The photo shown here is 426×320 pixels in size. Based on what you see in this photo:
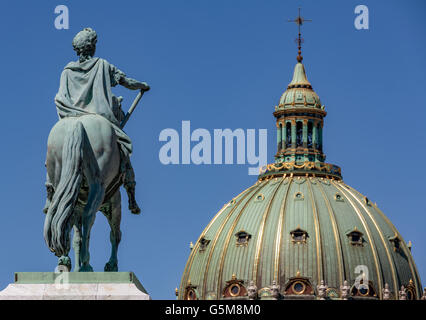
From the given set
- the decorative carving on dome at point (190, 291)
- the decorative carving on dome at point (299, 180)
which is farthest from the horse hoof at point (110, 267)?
the decorative carving on dome at point (299, 180)

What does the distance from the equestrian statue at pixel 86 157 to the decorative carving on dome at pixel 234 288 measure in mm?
137286

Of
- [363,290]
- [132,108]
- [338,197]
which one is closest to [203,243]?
[338,197]

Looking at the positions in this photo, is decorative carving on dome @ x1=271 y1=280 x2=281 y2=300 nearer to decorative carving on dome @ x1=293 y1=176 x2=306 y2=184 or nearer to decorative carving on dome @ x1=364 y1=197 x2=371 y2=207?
decorative carving on dome @ x1=364 y1=197 x2=371 y2=207

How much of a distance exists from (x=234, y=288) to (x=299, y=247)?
8.02 metres

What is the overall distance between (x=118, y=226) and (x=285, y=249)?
462ft

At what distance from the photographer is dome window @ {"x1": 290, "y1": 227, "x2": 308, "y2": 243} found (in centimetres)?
16656

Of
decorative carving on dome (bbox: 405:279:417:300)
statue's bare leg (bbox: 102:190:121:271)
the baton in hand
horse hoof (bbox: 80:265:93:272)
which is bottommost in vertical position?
horse hoof (bbox: 80:265:93:272)

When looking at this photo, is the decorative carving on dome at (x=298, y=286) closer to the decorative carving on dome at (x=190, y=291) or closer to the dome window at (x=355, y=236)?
the dome window at (x=355, y=236)

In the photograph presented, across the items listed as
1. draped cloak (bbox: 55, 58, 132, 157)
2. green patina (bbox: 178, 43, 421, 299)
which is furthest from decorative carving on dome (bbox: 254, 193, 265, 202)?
draped cloak (bbox: 55, 58, 132, 157)

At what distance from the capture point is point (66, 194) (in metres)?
25.8

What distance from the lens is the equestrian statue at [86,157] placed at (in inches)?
1013

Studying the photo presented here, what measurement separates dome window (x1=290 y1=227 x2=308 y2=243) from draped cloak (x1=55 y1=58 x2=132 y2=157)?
14021 centimetres

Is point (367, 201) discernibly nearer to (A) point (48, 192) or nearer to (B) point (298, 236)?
(B) point (298, 236)
